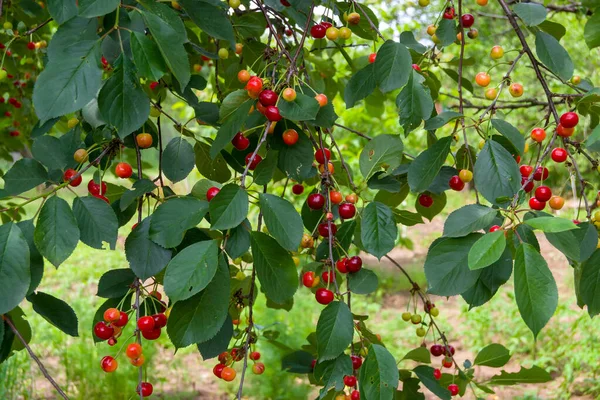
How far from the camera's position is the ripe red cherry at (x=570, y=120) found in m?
0.92

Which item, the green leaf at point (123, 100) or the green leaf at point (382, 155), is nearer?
the green leaf at point (123, 100)

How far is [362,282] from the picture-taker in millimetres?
1000

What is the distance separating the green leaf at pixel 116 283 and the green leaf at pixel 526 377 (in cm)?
92

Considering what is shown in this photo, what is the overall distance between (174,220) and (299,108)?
26 cm

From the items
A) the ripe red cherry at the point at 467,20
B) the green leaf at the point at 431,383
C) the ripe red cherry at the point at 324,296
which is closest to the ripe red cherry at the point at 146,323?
the ripe red cherry at the point at 324,296

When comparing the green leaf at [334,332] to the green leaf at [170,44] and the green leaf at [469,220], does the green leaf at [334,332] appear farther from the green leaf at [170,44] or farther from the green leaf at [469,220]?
the green leaf at [170,44]

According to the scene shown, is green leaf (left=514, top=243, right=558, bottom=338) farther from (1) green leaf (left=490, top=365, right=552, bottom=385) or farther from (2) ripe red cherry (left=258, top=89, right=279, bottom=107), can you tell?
(1) green leaf (left=490, top=365, right=552, bottom=385)

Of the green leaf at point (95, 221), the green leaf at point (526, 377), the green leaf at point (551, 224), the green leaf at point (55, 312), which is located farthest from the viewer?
the green leaf at point (526, 377)

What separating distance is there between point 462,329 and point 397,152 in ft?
11.1

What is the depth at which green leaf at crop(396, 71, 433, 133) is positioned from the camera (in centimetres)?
100

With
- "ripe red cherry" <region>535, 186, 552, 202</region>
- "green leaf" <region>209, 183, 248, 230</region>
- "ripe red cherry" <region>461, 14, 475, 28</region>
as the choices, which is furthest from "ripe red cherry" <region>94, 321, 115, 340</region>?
"ripe red cherry" <region>461, 14, 475, 28</region>

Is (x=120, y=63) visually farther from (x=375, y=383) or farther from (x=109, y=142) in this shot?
(x=375, y=383)

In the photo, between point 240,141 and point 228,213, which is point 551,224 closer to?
point 228,213

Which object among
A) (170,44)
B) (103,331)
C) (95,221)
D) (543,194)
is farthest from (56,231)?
(543,194)
